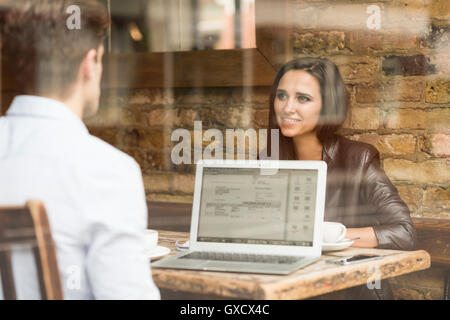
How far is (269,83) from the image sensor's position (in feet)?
7.14

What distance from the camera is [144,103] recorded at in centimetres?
241

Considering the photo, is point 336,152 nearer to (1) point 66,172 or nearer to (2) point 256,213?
(2) point 256,213

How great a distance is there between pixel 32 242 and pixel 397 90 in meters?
1.51

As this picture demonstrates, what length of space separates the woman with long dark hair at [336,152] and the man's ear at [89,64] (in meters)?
0.93

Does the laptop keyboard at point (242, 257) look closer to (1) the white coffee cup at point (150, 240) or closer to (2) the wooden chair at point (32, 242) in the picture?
(1) the white coffee cup at point (150, 240)

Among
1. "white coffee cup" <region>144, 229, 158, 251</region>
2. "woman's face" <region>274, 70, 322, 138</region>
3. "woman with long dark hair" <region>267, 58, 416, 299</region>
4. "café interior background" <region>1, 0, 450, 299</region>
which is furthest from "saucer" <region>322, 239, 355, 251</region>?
"woman's face" <region>274, 70, 322, 138</region>

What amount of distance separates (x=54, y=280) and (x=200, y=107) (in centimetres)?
155

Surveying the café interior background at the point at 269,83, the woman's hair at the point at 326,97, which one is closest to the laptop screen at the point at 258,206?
the café interior background at the point at 269,83

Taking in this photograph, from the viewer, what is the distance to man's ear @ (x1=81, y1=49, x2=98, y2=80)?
3.07 feet

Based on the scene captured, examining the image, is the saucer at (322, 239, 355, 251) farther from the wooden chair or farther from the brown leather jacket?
the wooden chair

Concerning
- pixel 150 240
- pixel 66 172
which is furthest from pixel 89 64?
pixel 150 240

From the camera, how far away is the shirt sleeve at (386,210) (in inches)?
65.5

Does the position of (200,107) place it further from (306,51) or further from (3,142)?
(3,142)
